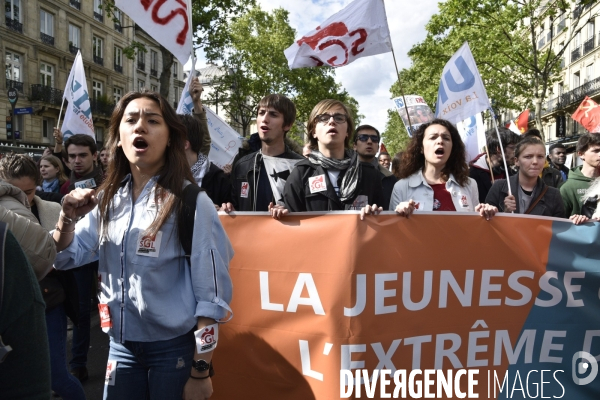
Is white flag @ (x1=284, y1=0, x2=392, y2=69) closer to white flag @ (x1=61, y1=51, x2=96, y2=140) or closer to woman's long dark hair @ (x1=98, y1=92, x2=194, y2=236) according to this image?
woman's long dark hair @ (x1=98, y1=92, x2=194, y2=236)

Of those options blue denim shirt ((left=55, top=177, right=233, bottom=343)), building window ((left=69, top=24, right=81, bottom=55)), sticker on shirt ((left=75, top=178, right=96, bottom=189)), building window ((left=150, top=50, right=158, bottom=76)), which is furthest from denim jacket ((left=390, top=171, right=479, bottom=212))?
building window ((left=150, top=50, right=158, bottom=76))

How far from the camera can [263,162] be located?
4039 mm

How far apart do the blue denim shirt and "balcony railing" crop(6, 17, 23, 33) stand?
99.8ft

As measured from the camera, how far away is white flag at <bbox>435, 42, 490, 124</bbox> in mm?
4883

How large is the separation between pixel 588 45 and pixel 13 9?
36109 millimetres

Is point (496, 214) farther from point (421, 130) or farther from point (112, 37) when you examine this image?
point (112, 37)

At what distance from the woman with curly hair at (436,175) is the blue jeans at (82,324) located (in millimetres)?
2571

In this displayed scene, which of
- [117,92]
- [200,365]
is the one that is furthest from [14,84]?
[200,365]

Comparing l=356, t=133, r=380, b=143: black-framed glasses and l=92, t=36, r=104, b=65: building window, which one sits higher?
l=92, t=36, r=104, b=65: building window

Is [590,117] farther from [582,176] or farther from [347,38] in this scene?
[347,38]

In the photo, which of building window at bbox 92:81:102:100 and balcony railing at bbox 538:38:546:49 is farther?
balcony railing at bbox 538:38:546:49

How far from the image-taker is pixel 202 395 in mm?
2062

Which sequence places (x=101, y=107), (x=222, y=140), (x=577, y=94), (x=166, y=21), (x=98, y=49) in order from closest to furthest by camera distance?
(x=166, y=21) < (x=222, y=140) < (x=101, y=107) < (x=98, y=49) < (x=577, y=94)

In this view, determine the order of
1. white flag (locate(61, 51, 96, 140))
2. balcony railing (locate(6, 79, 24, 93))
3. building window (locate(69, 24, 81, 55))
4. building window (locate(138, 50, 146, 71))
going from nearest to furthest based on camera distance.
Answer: white flag (locate(61, 51, 96, 140)) < balcony railing (locate(6, 79, 24, 93)) < building window (locate(69, 24, 81, 55)) < building window (locate(138, 50, 146, 71))
